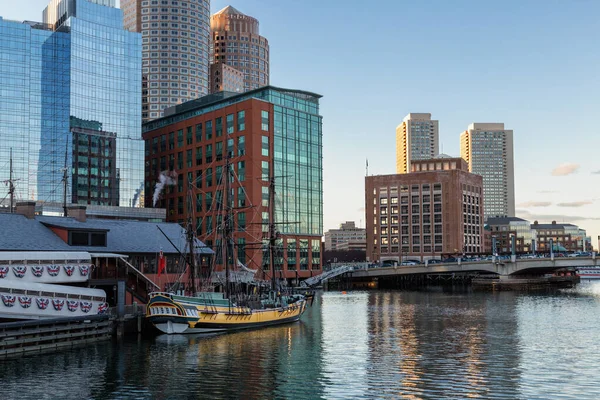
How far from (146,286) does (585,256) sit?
117m

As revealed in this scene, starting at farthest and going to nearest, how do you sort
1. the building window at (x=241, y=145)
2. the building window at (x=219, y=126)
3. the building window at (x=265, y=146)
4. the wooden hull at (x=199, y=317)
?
the building window at (x=219, y=126), the building window at (x=241, y=145), the building window at (x=265, y=146), the wooden hull at (x=199, y=317)

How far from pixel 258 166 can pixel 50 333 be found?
3914 inches

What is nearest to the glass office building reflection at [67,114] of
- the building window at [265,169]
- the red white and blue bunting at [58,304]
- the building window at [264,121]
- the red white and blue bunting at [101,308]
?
the building window at [264,121]

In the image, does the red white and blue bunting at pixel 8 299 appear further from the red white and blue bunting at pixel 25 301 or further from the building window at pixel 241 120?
the building window at pixel 241 120

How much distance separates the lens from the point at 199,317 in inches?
2763

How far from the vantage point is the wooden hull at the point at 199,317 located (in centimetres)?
6762

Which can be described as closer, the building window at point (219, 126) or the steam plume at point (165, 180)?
the building window at point (219, 126)

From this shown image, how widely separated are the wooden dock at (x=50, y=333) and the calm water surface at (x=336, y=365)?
175 centimetres

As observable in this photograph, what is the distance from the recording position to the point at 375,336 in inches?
2822

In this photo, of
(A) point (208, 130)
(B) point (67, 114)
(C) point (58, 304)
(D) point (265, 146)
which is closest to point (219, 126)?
(A) point (208, 130)

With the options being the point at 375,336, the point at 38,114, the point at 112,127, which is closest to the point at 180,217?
the point at 112,127

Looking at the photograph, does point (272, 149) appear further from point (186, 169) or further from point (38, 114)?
point (38, 114)

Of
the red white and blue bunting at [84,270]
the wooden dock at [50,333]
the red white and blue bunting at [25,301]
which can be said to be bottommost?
the wooden dock at [50,333]

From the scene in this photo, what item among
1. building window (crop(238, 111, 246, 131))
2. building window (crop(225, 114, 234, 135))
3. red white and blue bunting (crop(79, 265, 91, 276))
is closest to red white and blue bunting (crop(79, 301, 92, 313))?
red white and blue bunting (crop(79, 265, 91, 276))
